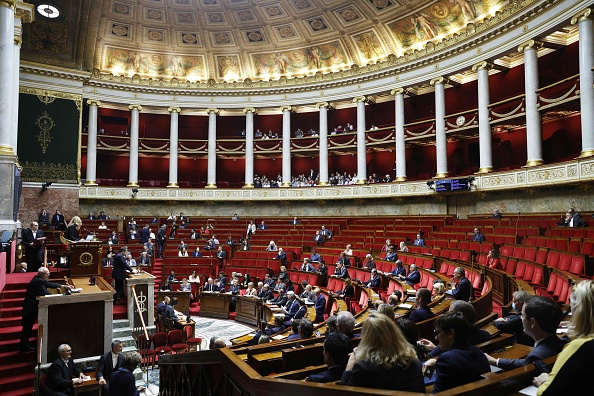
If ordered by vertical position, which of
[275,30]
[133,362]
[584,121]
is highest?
[275,30]

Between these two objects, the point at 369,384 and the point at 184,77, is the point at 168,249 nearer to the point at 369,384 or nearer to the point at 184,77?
the point at 184,77

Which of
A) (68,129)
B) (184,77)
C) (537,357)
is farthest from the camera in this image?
(184,77)

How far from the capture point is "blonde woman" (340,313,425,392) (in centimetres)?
230

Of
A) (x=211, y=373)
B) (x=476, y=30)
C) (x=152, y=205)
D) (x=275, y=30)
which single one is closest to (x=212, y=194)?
(x=152, y=205)

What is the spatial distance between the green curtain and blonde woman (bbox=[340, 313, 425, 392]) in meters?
23.5

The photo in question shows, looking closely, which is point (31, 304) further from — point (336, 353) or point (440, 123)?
point (440, 123)

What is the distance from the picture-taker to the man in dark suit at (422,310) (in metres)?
4.79

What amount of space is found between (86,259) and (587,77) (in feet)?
55.8

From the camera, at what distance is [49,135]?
2184 cm

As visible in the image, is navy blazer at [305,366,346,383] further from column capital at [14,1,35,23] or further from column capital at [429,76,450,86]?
column capital at [429,76,450,86]

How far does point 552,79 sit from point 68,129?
81.1 feet

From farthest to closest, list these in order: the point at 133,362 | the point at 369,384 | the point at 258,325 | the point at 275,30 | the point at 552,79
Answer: the point at 275,30 < the point at 552,79 < the point at 258,325 < the point at 133,362 < the point at 369,384

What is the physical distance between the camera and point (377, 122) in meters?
27.3

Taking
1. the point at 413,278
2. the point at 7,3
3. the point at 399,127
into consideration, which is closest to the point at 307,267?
the point at 413,278
